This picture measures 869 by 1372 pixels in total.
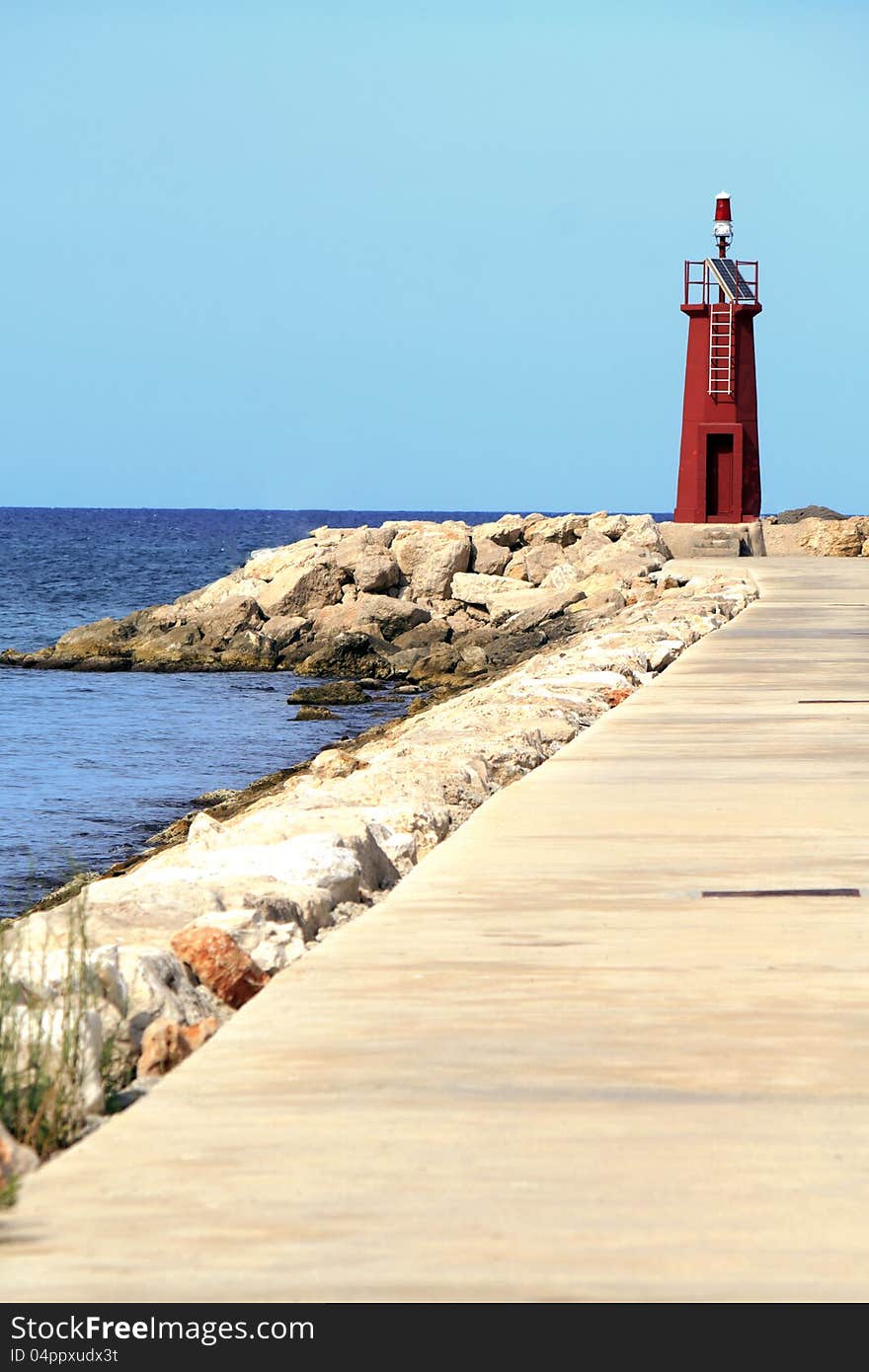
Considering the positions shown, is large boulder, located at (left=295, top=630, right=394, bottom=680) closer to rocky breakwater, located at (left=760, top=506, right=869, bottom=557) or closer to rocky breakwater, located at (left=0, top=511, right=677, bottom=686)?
rocky breakwater, located at (left=0, top=511, right=677, bottom=686)

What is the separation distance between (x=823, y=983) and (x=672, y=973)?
362 mm

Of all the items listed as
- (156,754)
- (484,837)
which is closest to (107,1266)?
(484,837)

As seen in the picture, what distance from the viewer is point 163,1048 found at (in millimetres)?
4012

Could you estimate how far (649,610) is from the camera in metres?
19.7

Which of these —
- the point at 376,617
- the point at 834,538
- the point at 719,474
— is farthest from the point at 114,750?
the point at 834,538

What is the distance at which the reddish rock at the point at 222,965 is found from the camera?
4574 millimetres

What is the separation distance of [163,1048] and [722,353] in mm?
29515

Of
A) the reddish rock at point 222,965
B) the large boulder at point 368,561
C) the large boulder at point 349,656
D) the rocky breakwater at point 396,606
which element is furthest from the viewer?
the large boulder at point 368,561

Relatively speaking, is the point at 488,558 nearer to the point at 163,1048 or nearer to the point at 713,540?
the point at 713,540

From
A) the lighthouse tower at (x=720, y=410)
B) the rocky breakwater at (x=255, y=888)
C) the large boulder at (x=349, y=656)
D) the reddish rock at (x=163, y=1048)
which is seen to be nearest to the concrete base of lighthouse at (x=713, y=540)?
the lighthouse tower at (x=720, y=410)

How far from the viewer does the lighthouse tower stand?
106ft

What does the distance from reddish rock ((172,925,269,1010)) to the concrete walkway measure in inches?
6.3

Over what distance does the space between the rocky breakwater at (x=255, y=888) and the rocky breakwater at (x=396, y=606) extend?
14.6m

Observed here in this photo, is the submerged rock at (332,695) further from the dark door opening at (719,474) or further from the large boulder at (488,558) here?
the dark door opening at (719,474)
